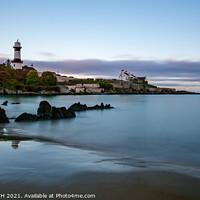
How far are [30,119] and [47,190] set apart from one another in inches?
539

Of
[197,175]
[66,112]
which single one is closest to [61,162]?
[197,175]

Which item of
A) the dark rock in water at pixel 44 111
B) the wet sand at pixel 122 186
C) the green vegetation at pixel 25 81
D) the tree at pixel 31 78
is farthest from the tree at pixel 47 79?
the wet sand at pixel 122 186

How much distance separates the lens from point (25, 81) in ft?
334

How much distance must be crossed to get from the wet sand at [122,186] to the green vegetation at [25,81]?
309 feet

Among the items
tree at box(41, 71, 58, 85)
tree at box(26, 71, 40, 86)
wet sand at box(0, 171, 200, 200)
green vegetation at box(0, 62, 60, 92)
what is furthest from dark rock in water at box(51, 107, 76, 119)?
tree at box(41, 71, 58, 85)

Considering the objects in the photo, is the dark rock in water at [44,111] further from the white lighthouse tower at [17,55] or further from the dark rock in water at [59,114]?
the white lighthouse tower at [17,55]

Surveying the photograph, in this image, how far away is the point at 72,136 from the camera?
41.9 ft

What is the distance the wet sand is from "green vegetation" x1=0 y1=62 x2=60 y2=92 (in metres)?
94.2

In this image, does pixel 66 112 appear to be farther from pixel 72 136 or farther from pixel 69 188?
pixel 69 188

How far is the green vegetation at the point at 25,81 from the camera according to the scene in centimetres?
9412

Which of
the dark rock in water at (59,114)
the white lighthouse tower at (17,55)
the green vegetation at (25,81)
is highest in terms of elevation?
the white lighthouse tower at (17,55)

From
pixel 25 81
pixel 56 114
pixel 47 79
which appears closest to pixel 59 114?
pixel 56 114

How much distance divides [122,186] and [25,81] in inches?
4058

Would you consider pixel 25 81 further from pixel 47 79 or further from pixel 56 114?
pixel 56 114
